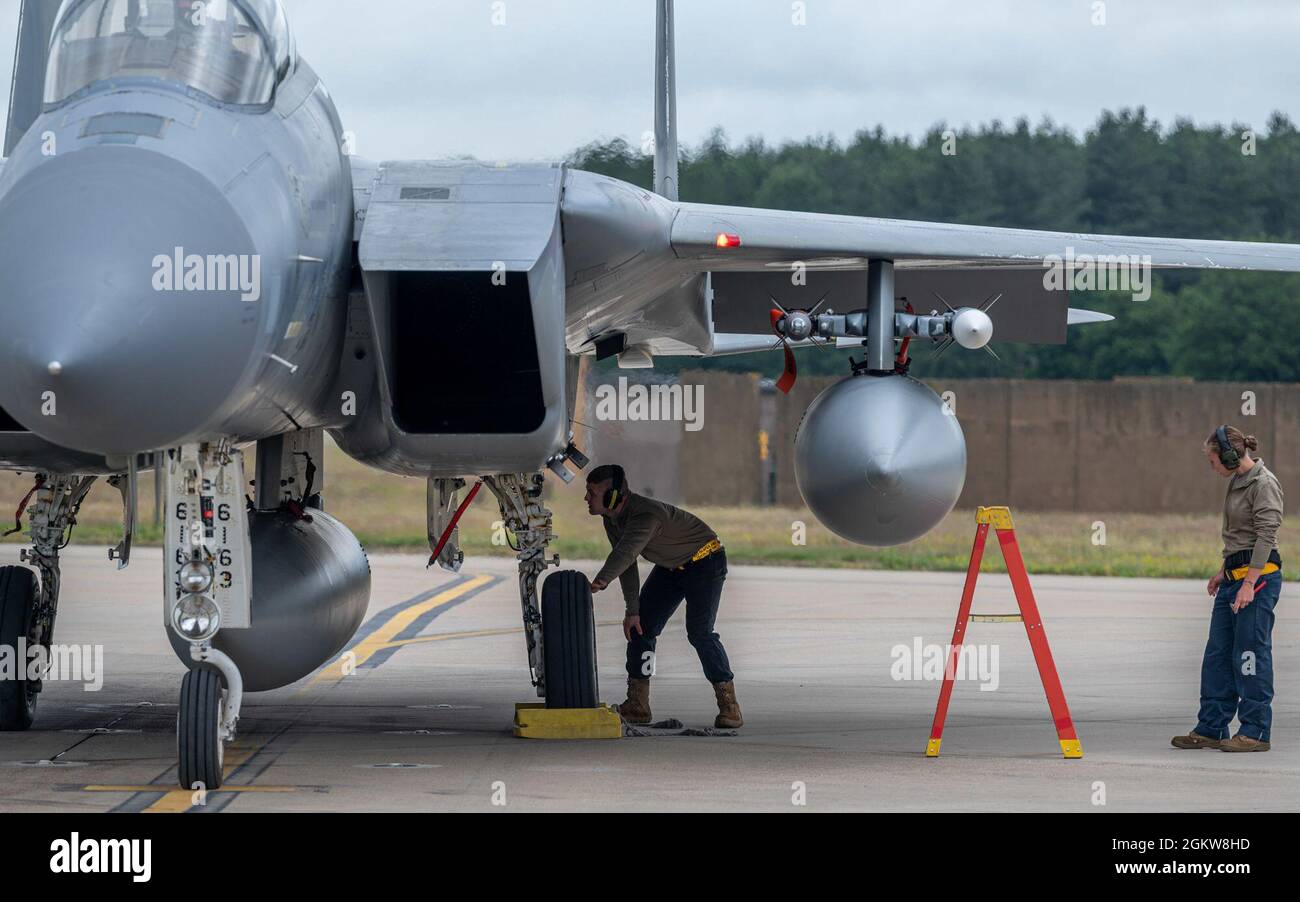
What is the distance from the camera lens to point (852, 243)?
9.82m

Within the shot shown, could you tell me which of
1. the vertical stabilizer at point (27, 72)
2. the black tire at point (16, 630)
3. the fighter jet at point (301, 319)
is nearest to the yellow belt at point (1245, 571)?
the fighter jet at point (301, 319)

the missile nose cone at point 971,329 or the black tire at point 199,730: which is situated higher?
the missile nose cone at point 971,329

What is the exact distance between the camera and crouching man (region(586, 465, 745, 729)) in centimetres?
1046

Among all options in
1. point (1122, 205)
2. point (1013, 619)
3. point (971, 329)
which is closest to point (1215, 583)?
point (1013, 619)

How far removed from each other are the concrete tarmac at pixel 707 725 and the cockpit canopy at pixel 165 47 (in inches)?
117

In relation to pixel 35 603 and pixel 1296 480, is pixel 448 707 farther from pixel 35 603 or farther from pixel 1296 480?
pixel 1296 480

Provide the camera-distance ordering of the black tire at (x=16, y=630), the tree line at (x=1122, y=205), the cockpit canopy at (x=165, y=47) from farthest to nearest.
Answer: the tree line at (x=1122, y=205), the black tire at (x=16, y=630), the cockpit canopy at (x=165, y=47)

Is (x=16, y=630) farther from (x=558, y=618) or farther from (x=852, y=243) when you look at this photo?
(x=852, y=243)

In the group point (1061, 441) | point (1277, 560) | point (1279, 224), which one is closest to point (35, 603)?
point (1277, 560)

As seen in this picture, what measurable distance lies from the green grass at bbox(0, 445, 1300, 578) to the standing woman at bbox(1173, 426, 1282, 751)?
13.3 m

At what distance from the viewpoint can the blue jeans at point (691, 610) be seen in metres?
10.6

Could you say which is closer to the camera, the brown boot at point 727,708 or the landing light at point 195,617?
the landing light at point 195,617

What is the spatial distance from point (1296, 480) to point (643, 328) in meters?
23.4

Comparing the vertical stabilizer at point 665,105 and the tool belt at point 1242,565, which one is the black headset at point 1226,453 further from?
the vertical stabilizer at point 665,105
